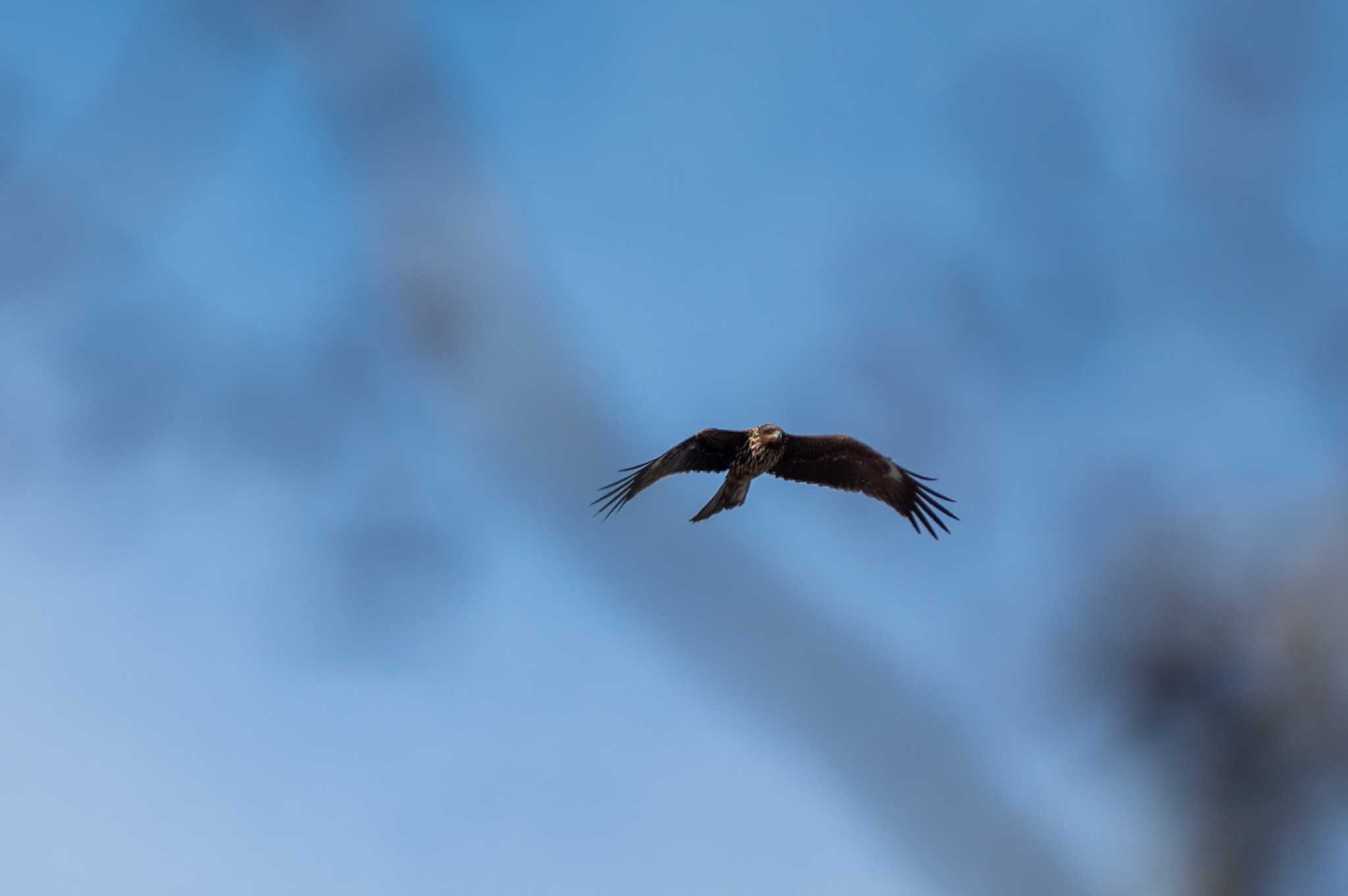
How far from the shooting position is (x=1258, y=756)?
185 inches

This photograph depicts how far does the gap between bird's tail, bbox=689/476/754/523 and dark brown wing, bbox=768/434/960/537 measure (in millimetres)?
1034

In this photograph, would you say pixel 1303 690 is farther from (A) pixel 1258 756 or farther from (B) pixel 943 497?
(B) pixel 943 497

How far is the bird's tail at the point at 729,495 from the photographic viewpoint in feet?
67.8

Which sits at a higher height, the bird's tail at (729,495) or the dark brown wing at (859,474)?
the dark brown wing at (859,474)

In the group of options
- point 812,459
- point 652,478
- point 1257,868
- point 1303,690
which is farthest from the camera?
point 812,459

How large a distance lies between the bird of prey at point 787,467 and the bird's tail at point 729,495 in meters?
0.01

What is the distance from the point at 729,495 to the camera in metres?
20.9

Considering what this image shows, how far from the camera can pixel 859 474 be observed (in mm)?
22391

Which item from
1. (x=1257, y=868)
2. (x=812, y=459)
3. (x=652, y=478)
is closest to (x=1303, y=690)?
(x=1257, y=868)

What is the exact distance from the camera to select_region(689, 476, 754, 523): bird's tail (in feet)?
67.8

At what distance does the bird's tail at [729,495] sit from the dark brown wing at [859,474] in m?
1.03

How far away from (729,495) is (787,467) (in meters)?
1.67

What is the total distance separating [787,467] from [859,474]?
4.31 feet

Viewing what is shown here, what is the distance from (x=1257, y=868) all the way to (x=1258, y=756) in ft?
1.83
